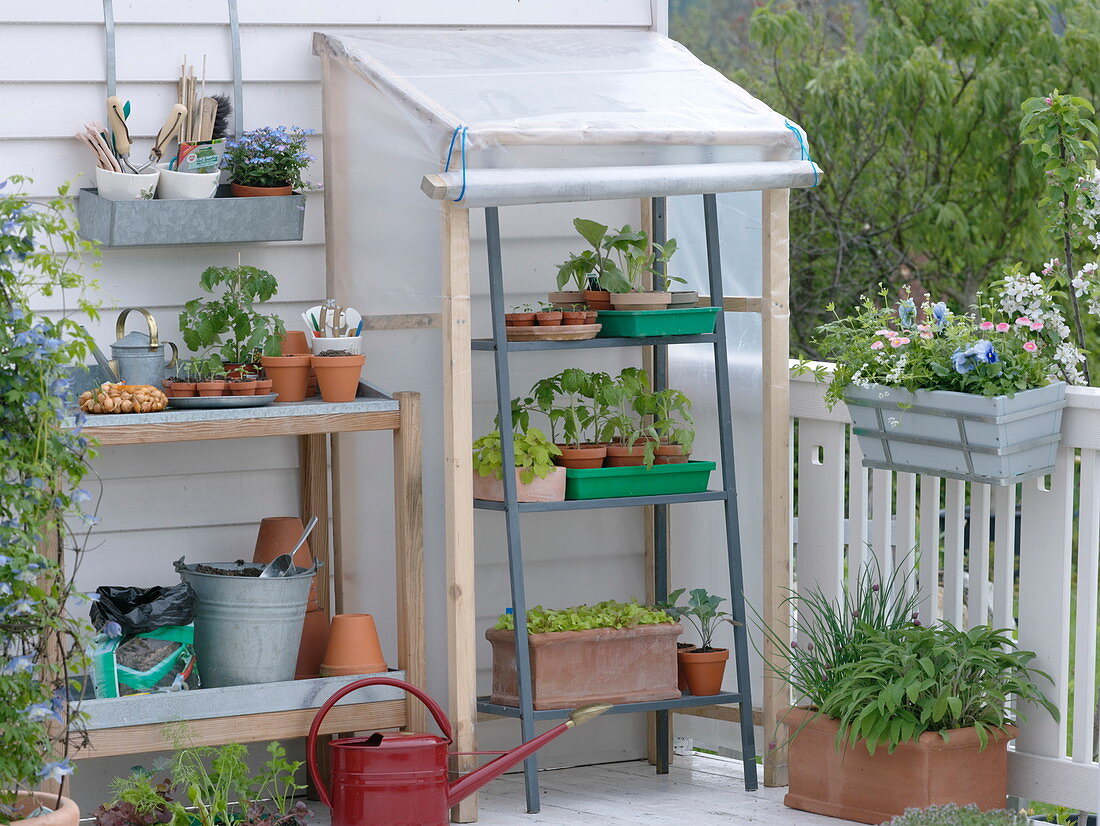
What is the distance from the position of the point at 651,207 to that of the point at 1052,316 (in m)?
1.16

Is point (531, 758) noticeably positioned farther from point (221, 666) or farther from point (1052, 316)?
point (1052, 316)

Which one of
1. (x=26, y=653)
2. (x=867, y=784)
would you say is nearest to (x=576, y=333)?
(x=867, y=784)

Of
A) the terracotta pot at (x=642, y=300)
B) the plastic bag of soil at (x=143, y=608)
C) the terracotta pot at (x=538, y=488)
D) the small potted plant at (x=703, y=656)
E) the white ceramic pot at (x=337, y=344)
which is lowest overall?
the small potted plant at (x=703, y=656)

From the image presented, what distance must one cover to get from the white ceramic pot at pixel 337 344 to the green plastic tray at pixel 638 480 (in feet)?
1.92

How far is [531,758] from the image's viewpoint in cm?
363

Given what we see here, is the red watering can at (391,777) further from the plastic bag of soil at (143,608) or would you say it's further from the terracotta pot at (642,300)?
the terracotta pot at (642,300)

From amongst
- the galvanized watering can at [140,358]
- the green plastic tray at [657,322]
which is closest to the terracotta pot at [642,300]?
the green plastic tray at [657,322]

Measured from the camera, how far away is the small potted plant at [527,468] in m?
3.65

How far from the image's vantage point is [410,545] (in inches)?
140

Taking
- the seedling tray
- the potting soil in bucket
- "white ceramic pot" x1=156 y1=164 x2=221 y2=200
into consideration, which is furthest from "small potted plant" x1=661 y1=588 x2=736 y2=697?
"white ceramic pot" x1=156 y1=164 x2=221 y2=200

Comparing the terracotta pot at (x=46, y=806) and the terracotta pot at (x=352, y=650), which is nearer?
the terracotta pot at (x=46, y=806)

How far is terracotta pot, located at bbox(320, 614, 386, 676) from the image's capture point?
355 centimetres

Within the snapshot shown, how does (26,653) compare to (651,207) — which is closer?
(26,653)

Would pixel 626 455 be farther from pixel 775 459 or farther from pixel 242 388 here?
pixel 242 388
